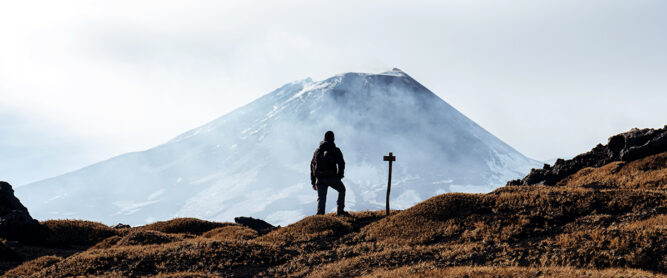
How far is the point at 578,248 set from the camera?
49.3ft

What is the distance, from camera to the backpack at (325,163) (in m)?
23.6

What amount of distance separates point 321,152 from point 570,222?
35.9 feet

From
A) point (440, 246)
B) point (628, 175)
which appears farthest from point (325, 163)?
point (628, 175)

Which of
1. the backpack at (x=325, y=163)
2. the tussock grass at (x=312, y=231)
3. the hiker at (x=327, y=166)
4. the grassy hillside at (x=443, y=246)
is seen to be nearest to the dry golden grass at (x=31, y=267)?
the grassy hillside at (x=443, y=246)

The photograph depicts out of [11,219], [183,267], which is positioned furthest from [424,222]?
[11,219]

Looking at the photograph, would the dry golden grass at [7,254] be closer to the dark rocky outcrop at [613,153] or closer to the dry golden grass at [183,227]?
the dry golden grass at [183,227]

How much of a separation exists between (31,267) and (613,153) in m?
35.9

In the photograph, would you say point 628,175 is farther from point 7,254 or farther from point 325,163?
point 7,254

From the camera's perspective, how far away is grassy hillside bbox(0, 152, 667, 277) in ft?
46.9

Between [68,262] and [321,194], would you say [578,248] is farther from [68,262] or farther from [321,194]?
[68,262]

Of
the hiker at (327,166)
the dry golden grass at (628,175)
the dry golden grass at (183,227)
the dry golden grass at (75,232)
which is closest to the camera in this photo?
the hiker at (327,166)

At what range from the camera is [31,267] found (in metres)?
19.0

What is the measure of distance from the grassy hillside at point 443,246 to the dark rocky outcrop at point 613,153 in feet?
28.3

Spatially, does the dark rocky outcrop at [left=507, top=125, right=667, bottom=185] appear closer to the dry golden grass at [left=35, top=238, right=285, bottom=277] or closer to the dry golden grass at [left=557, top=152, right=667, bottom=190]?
the dry golden grass at [left=557, top=152, right=667, bottom=190]
